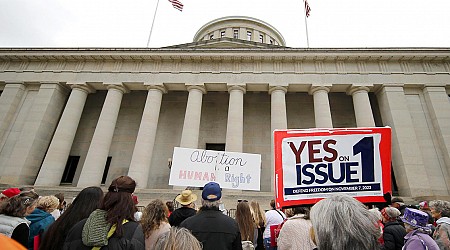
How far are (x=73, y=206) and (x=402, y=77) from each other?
25.3m

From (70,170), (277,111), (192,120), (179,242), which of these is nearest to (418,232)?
(179,242)

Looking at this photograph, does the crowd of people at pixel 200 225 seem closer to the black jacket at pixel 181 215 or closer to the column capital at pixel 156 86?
the black jacket at pixel 181 215

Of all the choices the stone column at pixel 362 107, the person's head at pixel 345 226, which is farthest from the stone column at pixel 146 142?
the person's head at pixel 345 226

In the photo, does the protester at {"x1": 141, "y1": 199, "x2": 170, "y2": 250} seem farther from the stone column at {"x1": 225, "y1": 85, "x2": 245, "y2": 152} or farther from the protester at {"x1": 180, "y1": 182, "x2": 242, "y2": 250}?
the stone column at {"x1": 225, "y1": 85, "x2": 245, "y2": 152}

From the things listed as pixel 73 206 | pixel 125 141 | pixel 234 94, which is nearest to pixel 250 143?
pixel 234 94

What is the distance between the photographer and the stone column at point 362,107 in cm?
1914

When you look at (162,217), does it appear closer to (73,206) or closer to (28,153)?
(73,206)

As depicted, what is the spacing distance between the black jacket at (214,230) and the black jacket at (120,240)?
815 mm

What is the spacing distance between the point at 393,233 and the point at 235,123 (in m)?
15.7

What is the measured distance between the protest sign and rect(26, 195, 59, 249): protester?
4.13 meters

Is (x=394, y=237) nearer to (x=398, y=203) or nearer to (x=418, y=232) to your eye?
(x=418, y=232)

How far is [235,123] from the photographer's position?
65.5ft

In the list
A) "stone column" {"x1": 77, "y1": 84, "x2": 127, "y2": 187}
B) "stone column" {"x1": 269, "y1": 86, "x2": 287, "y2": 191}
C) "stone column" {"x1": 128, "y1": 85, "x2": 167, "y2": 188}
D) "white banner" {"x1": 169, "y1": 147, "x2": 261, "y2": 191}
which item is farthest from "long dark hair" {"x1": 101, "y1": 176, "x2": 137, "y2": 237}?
"stone column" {"x1": 77, "y1": 84, "x2": 127, "y2": 187}

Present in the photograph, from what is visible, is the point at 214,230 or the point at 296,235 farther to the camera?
the point at 296,235
